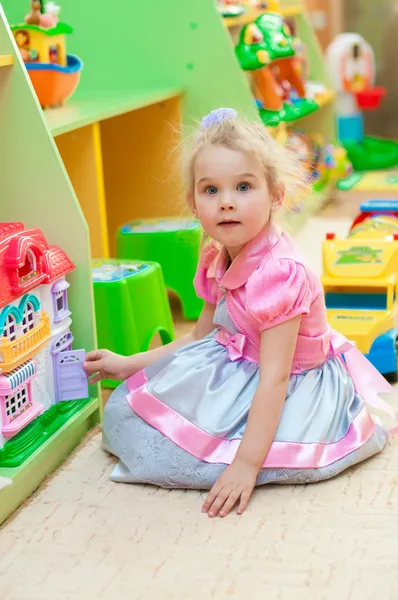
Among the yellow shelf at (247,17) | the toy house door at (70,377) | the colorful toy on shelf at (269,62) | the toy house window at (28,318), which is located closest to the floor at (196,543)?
the toy house door at (70,377)

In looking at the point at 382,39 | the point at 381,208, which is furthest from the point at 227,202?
the point at 382,39

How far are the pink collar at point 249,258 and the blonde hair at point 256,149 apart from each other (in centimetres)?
5

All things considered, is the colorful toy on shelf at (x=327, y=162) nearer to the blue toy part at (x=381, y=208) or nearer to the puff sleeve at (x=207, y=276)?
the blue toy part at (x=381, y=208)

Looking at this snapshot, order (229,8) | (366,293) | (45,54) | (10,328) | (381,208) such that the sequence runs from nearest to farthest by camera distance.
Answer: (10,328)
(366,293)
(45,54)
(381,208)
(229,8)

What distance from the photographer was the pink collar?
1.21 meters

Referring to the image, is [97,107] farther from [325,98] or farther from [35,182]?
[325,98]

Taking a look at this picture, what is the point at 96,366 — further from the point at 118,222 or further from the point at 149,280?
the point at 118,222

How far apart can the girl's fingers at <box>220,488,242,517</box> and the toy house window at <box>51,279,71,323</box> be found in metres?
0.37

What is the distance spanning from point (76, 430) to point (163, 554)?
0.34 metres

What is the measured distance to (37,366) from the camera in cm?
121

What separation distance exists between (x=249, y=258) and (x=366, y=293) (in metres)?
0.50

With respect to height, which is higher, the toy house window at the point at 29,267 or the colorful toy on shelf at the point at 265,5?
the colorful toy on shelf at the point at 265,5

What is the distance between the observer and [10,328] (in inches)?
44.8

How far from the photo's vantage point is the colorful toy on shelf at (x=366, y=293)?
151 centimetres
